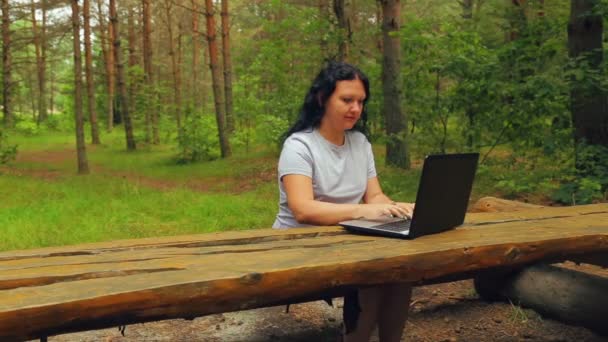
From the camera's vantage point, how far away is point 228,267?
1.79 metres

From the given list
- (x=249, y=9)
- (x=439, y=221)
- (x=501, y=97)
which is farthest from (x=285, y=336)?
(x=249, y=9)

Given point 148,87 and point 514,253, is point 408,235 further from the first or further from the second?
point 148,87

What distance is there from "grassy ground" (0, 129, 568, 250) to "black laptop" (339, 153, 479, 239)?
4047mm

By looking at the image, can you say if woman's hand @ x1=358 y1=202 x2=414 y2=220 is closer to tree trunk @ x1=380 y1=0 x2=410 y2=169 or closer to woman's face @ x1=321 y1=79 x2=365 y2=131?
woman's face @ x1=321 y1=79 x2=365 y2=131

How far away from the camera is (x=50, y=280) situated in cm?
164

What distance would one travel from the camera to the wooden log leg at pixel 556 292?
11.3 feet

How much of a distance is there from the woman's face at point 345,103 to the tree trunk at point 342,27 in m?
8.84

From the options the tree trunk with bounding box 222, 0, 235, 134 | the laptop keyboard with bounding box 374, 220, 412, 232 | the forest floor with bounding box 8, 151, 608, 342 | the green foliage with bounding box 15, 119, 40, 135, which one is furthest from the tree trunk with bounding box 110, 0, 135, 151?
the laptop keyboard with bounding box 374, 220, 412, 232

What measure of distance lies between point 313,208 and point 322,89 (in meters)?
0.66

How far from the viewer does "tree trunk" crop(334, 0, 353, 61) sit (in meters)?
11.6

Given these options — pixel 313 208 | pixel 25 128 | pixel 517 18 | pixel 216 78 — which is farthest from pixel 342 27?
pixel 25 128

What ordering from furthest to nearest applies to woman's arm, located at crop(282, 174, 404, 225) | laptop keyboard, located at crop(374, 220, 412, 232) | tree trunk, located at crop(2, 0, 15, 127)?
tree trunk, located at crop(2, 0, 15, 127)
woman's arm, located at crop(282, 174, 404, 225)
laptop keyboard, located at crop(374, 220, 412, 232)

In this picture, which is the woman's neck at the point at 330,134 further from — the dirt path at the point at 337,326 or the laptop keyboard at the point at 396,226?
the dirt path at the point at 337,326

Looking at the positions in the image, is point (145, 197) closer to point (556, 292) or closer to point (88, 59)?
point (556, 292)
